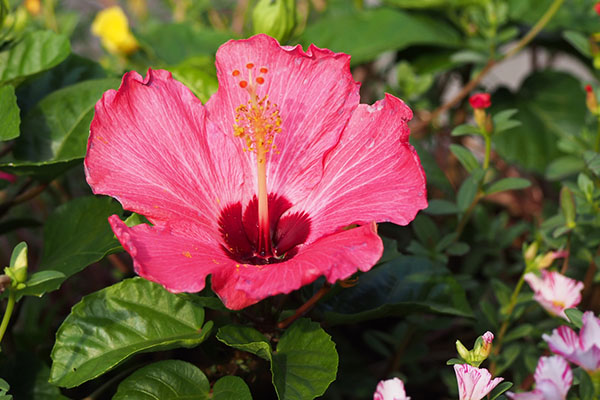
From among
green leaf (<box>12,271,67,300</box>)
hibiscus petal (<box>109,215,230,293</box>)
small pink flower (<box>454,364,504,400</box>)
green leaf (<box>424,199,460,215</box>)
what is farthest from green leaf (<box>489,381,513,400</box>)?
green leaf (<box>12,271,67,300</box>)

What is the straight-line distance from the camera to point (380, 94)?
2092 mm

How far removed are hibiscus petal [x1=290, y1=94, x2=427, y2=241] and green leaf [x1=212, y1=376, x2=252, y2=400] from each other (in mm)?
223

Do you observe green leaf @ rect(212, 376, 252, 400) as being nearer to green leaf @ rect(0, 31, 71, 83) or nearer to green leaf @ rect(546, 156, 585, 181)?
green leaf @ rect(0, 31, 71, 83)

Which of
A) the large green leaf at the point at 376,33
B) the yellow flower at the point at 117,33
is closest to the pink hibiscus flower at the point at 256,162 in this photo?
the large green leaf at the point at 376,33

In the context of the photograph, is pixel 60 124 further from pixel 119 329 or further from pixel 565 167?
pixel 565 167

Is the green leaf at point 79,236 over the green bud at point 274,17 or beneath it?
beneath

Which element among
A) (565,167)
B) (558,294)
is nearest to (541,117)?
(565,167)

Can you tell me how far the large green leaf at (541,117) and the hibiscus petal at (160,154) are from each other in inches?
37.8

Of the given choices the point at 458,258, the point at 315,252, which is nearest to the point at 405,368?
the point at 458,258

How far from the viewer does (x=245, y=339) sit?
92 centimetres

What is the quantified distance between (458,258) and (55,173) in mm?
1117

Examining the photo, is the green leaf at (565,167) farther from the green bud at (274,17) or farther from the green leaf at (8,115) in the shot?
the green leaf at (8,115)

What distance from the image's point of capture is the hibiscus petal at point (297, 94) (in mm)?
998

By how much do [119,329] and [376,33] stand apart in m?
1.17
